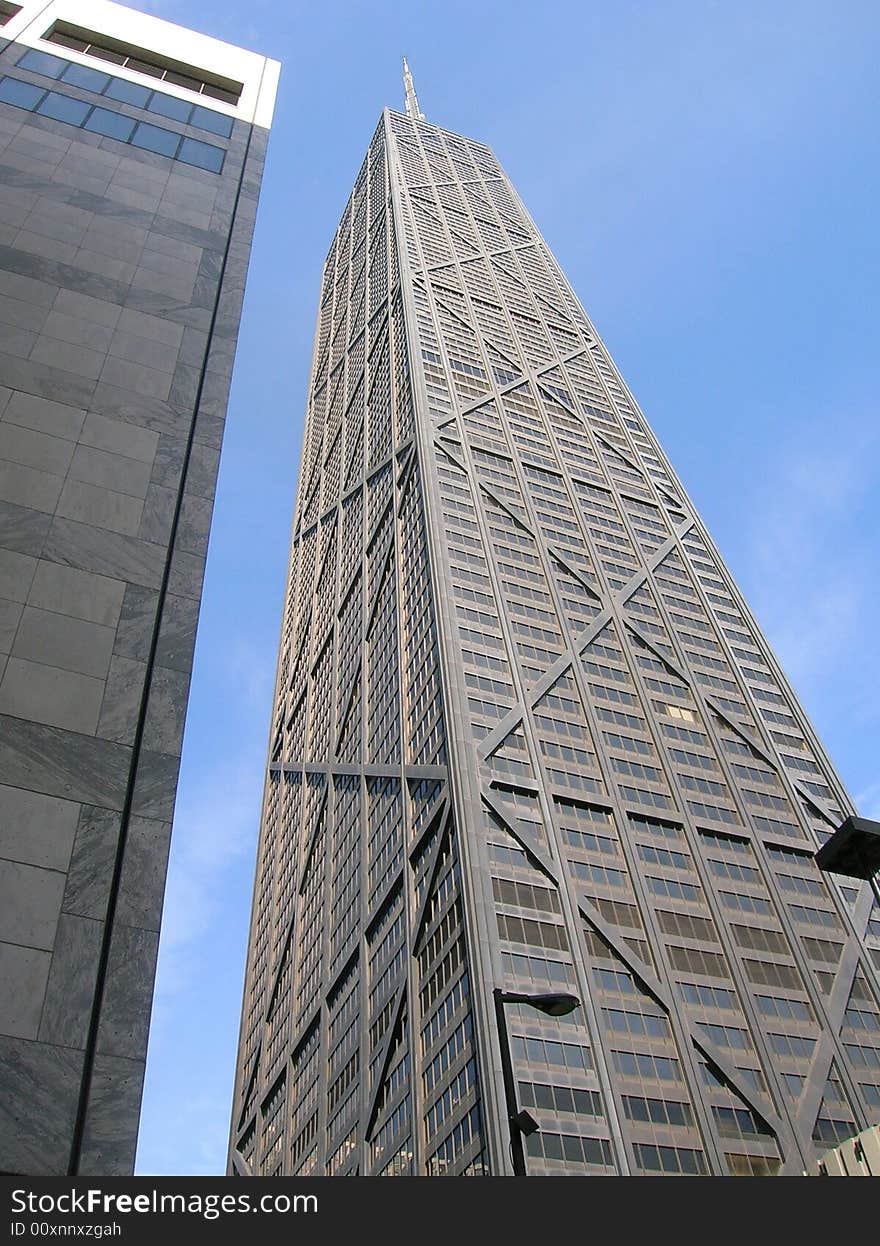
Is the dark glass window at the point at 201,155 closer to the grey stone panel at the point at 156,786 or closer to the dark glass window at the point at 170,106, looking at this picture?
the dark glass window at the point at 170,106

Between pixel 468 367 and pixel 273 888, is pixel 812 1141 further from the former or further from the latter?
pixel 468 367

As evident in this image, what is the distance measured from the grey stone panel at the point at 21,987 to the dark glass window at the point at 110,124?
2263 centimetres

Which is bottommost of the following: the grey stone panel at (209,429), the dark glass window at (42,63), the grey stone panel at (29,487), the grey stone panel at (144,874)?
the grey stone panel at (144,874)

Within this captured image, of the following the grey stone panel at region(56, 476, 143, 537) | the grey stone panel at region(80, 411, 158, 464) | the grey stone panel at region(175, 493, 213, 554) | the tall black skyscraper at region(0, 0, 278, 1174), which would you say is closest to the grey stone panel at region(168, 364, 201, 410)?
the tall black skyscraper at region(0, 0, 278, 1174)

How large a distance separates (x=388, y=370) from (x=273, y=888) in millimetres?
73240

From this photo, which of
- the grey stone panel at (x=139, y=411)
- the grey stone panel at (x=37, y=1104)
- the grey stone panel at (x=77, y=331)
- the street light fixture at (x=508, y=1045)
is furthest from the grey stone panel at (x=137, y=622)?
the street light fixture at (x=508, y=1045)

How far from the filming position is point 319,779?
4537 inches

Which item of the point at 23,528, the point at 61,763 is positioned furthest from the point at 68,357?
the point at 61,763

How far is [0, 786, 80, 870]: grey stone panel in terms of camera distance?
1329cm

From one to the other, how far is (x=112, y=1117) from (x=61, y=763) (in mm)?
4807

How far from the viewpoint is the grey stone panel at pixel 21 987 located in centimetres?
1188

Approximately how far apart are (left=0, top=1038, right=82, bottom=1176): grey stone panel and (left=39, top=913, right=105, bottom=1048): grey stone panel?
0.61 ft

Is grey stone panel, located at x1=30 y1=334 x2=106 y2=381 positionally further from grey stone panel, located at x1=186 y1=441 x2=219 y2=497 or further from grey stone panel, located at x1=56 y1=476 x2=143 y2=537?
grey stone panel, located at x1=56 y1=476 x2=143 y2=537

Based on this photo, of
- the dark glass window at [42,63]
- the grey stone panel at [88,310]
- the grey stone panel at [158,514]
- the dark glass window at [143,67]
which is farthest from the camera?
the dark glass window at [143,67]
